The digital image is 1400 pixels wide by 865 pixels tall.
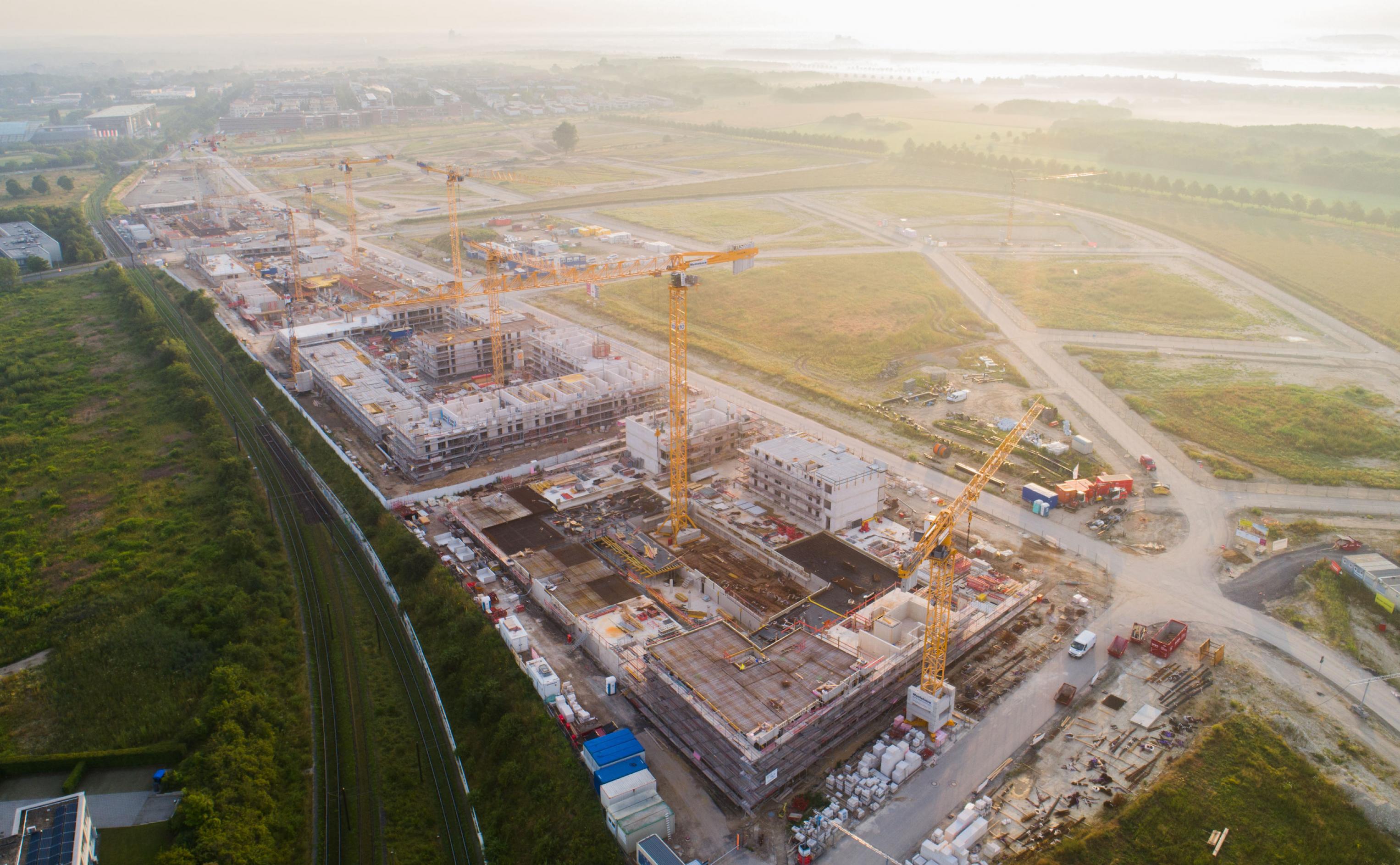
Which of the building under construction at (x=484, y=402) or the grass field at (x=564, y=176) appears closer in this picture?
the building under construction at (x=484, y=402)

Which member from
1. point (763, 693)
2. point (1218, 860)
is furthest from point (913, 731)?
point (1218, 860)

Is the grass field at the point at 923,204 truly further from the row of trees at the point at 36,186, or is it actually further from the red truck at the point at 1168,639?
the row of trees at the point at 36,186

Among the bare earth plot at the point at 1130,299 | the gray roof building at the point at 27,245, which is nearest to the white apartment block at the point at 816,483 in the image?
the bare earth plot at the point at 1130,299

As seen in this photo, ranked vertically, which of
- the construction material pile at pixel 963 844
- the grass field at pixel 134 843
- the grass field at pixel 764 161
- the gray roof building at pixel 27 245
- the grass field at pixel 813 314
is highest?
the grass field at pixel 764 161

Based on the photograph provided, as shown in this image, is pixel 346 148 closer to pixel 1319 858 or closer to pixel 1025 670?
pixel 1025 670

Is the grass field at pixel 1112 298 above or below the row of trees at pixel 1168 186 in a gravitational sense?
below

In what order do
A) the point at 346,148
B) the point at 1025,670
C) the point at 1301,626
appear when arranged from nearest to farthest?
the point at 1025,670
the point at 1301,626
the point at 346,148

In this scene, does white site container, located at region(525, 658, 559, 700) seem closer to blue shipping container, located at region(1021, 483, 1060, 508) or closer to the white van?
the white van

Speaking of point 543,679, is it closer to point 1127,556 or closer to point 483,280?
point 1127,556
